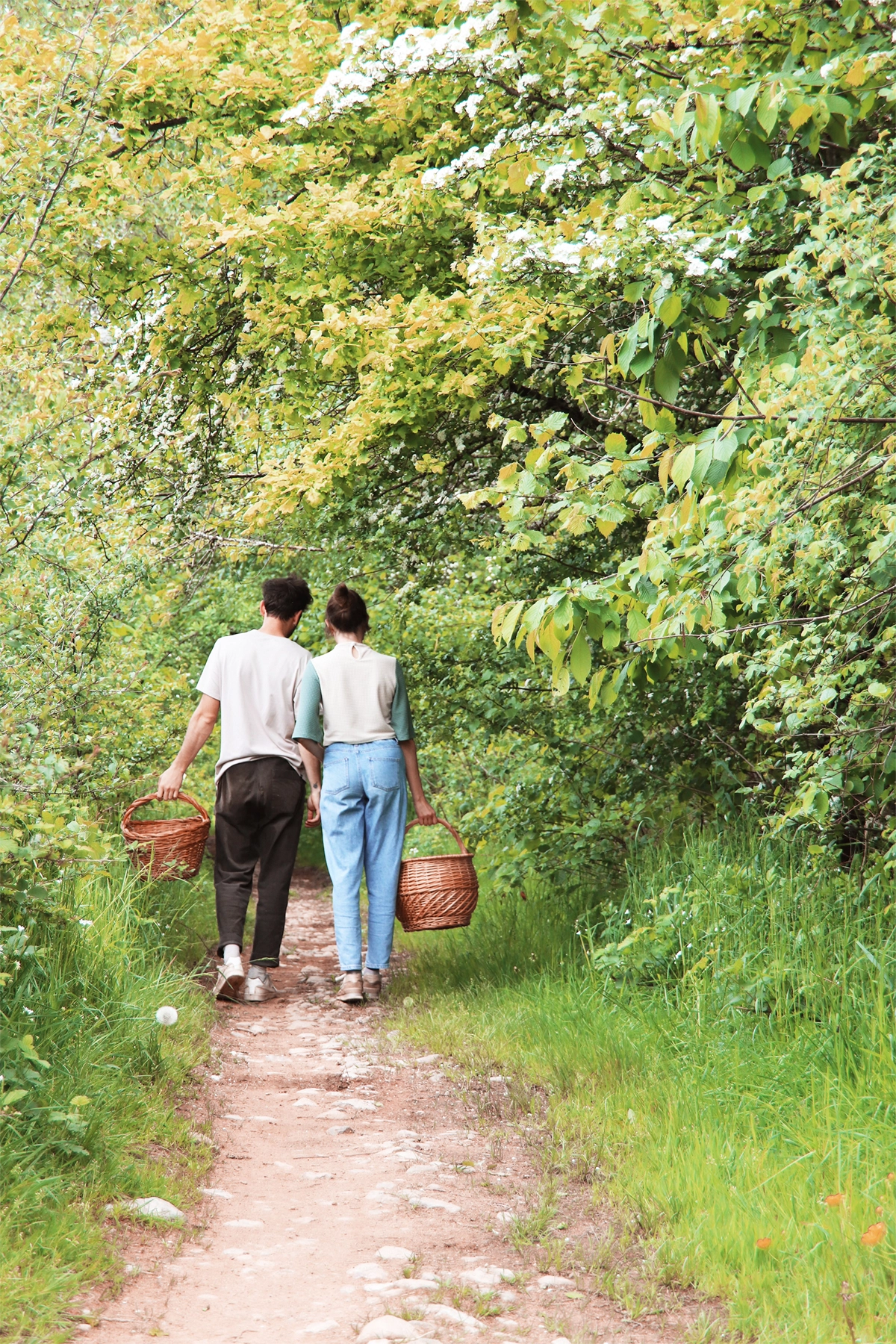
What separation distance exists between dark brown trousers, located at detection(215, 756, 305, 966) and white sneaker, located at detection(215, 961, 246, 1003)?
0.15 m

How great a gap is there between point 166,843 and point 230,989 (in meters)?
0.84

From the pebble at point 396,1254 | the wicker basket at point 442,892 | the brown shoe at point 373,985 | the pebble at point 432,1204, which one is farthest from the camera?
the brown shoe at point 373,985

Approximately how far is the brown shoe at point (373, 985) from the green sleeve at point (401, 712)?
4.23ft

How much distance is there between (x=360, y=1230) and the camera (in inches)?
127

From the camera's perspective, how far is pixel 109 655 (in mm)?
6453

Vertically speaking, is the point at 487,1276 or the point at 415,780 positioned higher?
the point at 415,780

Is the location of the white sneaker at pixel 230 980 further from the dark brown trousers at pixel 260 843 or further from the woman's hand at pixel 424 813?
the woman's hand at pixel 424 813

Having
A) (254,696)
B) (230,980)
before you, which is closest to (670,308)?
(254,696)

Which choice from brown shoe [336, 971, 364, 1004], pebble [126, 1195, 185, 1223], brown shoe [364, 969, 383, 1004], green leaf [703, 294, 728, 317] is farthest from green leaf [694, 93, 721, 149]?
brown shoe [364, 969, 383, 1004]

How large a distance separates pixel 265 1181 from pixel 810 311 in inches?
122

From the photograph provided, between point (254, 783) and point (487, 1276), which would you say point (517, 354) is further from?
point (487, 1276)

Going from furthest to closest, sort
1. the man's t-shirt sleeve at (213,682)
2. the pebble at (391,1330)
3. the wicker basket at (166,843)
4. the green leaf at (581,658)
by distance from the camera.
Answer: the man's t-shirt sleeve at (213,682)
the wicker basket at (166,843)
the green leaf at (581,658)
the pebble at (391,1330)

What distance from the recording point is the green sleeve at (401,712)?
6.40 m

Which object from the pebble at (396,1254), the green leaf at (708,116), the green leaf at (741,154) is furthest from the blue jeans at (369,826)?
the green leaf at (708,116)
